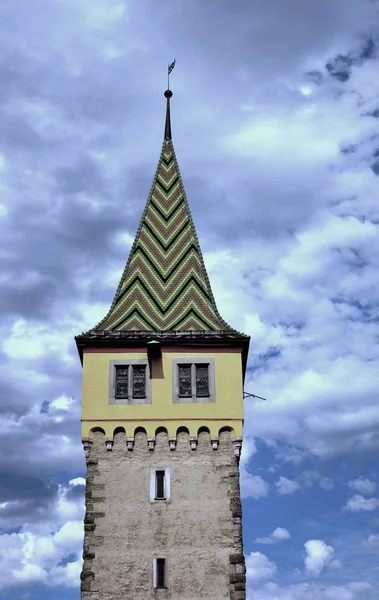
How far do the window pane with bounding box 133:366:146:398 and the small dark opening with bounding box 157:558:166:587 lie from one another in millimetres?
4431

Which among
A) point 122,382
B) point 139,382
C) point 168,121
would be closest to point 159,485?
point 139,382

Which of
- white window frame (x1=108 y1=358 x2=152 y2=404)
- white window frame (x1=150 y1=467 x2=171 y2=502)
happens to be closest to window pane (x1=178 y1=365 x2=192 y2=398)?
white window frame (x1=108 y1=358 x2=152 y2=404)

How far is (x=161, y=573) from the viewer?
2061cm

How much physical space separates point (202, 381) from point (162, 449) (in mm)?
2264

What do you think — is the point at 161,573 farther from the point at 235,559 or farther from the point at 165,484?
the point at 165,484

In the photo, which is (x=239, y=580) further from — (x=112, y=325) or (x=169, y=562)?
(x=112, y=325)

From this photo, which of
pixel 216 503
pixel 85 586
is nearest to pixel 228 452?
pixel 216 503

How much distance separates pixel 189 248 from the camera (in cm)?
2738

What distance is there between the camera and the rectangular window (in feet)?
67.2

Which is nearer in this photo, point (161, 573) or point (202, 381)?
point (161, 573)

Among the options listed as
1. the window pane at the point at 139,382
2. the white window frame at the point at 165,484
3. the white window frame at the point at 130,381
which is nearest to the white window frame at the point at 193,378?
the white window frame at the point at 130,381

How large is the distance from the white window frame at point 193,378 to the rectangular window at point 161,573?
426 centimetres

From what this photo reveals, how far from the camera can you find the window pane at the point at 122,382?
2286 cm

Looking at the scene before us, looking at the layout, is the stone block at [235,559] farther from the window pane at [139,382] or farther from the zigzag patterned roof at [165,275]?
the zigzag patterned roof at [165,275]
